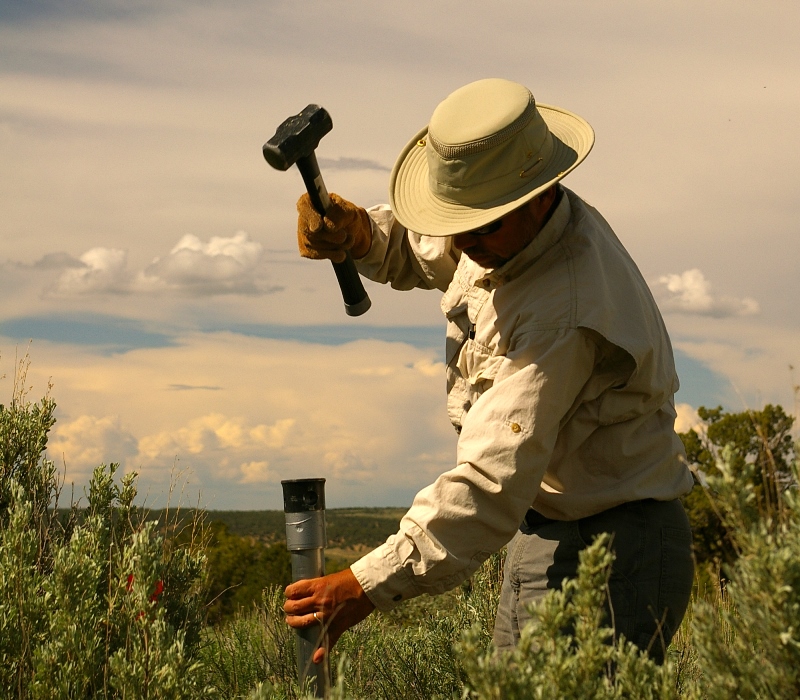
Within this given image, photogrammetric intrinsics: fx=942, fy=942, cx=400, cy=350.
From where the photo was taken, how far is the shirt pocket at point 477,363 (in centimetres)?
330

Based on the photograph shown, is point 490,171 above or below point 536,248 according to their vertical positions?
above

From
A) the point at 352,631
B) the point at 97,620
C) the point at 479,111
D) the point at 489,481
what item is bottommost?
the point at 352,631

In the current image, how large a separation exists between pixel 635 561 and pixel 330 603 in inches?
41.9

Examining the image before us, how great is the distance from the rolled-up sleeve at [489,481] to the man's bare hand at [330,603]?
0.15 feet

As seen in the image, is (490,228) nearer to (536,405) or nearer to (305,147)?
(536,405)

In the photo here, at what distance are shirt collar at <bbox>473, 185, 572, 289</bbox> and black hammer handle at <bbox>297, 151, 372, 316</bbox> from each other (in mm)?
964

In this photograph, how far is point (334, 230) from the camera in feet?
13.3

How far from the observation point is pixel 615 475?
3.27m

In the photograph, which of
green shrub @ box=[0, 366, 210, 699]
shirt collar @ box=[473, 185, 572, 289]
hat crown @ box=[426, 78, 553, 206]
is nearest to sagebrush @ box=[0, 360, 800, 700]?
green shrub @ box=[0, 366, 210, 699]

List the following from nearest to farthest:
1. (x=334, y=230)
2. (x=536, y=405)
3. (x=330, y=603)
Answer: (x=536, y=405), (x=330, y=603), (x=334, y=230)

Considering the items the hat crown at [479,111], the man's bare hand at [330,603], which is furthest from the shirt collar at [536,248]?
the man's bare hand at [330,603]

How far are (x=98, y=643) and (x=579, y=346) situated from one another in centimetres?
200

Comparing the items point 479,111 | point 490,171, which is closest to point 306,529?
point 490,171

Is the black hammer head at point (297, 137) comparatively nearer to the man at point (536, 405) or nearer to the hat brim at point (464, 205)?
the hat brim at point (464, 205)
